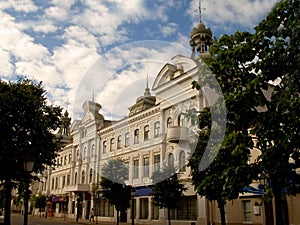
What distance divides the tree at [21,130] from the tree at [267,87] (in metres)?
14.8

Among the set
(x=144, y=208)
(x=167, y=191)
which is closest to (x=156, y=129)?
(x=144, y=208)

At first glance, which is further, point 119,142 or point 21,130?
point 119,142

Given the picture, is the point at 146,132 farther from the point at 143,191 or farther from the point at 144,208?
the point at 144,208

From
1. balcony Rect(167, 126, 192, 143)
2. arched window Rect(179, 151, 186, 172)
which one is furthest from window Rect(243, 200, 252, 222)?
balcony Rect(167, 126, 192, 143)

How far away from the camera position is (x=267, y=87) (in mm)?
12000

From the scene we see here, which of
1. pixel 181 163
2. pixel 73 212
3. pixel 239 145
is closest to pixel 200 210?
pixel 181 163

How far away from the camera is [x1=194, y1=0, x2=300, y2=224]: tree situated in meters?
10.9

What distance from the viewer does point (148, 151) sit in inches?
1516

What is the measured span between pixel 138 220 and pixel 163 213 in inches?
184

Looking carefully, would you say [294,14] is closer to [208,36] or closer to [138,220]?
[208,36]

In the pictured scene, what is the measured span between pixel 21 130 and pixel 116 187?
36.7ft

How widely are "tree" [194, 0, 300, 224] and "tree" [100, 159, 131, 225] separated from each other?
21451 mm

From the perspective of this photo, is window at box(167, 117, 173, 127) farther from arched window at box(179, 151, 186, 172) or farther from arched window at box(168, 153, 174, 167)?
arched window at box(179, 151, 186, 172)

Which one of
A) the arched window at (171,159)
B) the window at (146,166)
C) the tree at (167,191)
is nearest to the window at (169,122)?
the arched window at (171,159)
